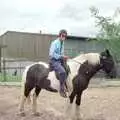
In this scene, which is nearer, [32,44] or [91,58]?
[91,58]

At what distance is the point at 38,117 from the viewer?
417 inches

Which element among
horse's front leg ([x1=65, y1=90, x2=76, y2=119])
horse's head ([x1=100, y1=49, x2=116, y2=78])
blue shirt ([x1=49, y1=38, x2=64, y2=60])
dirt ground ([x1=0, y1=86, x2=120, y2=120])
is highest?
blue shirt ([x1=49, y1=38, x2=64, y2=60])

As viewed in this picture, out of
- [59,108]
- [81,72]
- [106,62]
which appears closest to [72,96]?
[81,72]

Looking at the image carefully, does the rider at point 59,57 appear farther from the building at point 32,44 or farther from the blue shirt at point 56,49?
the building at point 32,44

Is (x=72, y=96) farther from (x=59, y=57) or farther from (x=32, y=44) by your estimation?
(x=32, y=44)

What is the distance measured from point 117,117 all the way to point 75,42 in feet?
113

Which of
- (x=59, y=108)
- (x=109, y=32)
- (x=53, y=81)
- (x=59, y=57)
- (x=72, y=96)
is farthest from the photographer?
(x=109, y=32)

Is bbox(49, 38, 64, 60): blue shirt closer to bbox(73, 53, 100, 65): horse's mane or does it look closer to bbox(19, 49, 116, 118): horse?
bbox(19, 49, 116, 118): horse

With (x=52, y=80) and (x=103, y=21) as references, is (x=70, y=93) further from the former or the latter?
(x=103, y=21)

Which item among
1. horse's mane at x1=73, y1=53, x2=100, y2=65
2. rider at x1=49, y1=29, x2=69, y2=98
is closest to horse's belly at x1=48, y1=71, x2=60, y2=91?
rider at x1=49, y1=29, x2=69, y2=98

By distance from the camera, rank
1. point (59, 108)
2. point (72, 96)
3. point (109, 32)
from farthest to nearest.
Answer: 1. point (109, 32)
2. point (59, 108)
3. point (72, 96)

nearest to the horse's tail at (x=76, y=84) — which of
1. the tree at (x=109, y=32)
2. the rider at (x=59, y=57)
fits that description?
the rider at (x=59, y=57)

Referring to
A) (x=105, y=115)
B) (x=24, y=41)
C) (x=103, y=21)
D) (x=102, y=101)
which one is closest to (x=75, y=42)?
(x=24, y=41)

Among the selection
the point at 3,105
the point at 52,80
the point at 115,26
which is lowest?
the point at 3,105
